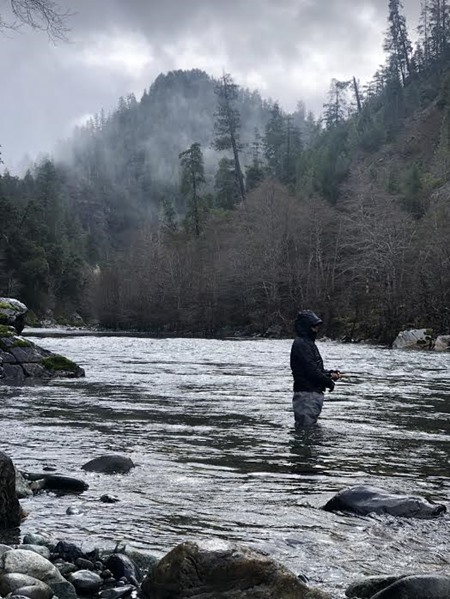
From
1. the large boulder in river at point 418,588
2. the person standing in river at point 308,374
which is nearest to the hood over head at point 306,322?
the person standing in river at point 308,374

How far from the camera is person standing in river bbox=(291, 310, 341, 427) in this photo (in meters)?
11.0

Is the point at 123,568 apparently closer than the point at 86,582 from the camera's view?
No

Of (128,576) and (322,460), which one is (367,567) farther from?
(322,460)

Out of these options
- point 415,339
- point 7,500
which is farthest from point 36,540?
point 415,339

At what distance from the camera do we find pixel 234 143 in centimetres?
8869

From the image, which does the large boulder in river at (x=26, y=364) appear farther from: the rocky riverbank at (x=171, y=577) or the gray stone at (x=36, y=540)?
the rocky riverbank at (x=171, y=577)

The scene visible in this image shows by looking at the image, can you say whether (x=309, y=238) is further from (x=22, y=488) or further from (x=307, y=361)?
(x=22, y=488)

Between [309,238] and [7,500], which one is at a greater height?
[309,238]

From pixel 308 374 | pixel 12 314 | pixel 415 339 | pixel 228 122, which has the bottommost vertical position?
pixel 308 374

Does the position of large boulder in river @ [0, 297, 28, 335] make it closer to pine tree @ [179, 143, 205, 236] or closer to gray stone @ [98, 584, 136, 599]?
gray stone @ [98, 584, 136, 599]

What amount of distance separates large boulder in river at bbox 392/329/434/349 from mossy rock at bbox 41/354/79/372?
1916cm

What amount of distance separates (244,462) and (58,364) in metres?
13.0

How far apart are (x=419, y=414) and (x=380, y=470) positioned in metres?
4.73

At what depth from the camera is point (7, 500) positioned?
5.89m
